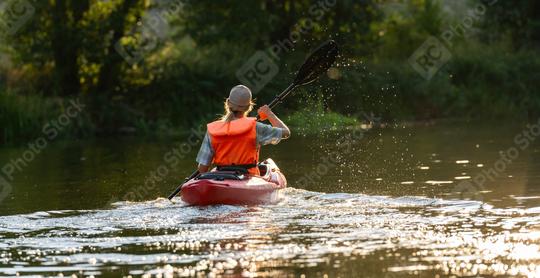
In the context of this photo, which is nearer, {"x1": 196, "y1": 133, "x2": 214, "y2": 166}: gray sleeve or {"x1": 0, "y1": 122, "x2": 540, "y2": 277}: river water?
{"x1": 0, "y1": 122, "x2": 540, "y2": 277}: river water

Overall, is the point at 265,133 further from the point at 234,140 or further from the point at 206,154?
the point at 206,154

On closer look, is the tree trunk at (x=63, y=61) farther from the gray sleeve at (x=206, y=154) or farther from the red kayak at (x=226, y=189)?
the red kayak at (x=226, y=189)

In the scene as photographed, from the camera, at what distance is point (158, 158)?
67.5 ft

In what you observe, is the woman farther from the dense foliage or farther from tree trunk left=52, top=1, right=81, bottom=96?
tree trunk left=52, top=1, right=81, bottom=96

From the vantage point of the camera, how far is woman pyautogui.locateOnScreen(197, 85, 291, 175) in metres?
12.4

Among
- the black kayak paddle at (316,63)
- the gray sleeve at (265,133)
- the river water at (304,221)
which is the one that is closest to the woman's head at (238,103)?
the gray sleeve at (265,133)

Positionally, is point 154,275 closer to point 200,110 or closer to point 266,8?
point 200,110

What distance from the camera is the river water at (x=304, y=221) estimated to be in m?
8.59

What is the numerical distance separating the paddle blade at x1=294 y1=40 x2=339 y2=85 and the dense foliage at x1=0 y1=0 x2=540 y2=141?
412 inches

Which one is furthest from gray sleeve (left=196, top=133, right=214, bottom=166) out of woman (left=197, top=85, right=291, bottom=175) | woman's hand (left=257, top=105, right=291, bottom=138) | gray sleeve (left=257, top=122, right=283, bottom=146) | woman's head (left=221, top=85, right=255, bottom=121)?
woman's hand (left=257, top=105, right=291, bottom=138)

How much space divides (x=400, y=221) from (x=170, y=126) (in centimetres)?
1945

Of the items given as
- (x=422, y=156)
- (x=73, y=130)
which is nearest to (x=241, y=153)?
(x=422, y=156)

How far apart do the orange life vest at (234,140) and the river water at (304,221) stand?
655mm

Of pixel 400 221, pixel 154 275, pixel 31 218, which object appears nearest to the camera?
pixel 154 275
